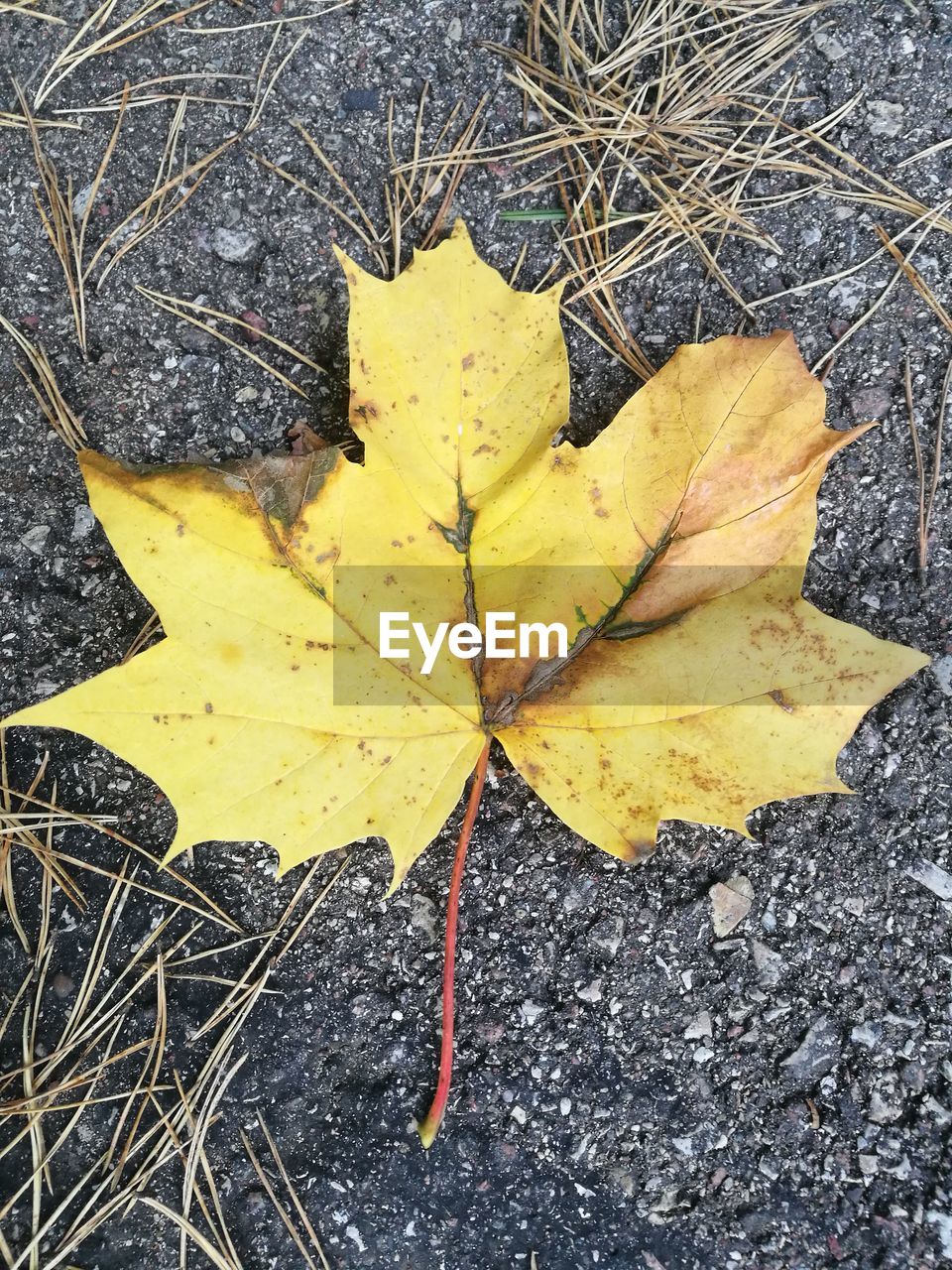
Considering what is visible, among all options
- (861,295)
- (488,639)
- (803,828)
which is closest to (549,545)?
(488,639)

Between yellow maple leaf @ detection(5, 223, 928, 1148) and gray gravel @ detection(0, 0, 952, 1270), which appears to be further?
gray gravel @ detection(0, 0, 952, 1270)

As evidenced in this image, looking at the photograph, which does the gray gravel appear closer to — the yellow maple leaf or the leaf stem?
the leaf stem

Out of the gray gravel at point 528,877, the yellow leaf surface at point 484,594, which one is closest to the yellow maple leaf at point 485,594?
the yellow leaf surface at point 484,594

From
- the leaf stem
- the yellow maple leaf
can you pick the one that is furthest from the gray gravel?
the yellow maple leaf

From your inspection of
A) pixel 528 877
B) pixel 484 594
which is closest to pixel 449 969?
pixel 528 877

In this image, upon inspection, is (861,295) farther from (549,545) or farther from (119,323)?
(119,323)

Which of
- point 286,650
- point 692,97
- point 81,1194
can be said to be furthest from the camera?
point 692,97
